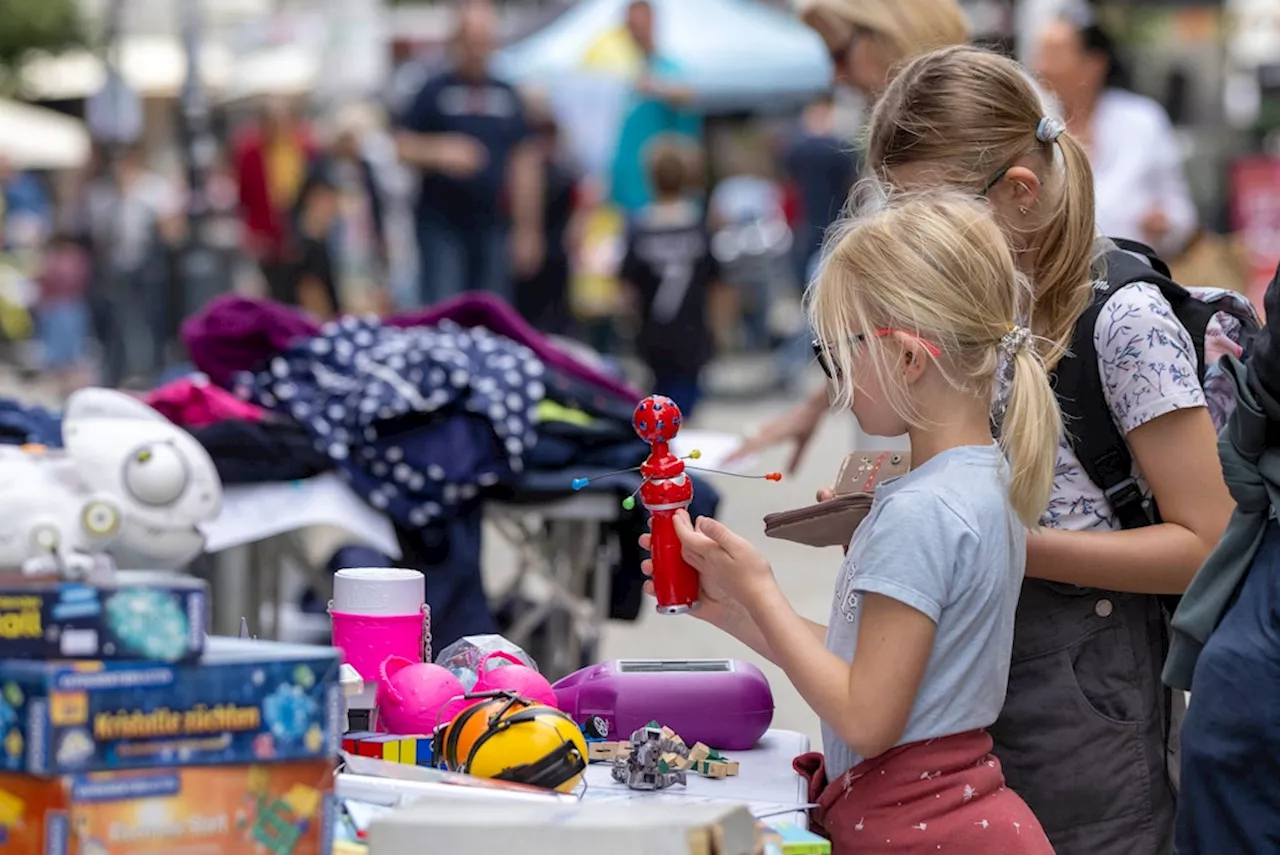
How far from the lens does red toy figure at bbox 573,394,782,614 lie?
91.2 inches

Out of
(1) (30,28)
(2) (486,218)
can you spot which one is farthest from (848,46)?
(1) (30,28)

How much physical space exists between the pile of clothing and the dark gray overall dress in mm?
1739

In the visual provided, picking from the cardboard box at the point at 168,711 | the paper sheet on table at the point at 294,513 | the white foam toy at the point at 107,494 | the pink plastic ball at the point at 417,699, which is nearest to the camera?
the cardboard box at the point at 168,711

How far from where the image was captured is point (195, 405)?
4.61 m

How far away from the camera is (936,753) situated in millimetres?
2246

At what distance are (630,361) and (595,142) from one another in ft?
7.83

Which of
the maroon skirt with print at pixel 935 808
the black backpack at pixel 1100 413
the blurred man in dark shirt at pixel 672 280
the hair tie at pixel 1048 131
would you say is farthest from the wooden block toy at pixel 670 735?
the blurred man in dark shirt at pixel 672 280

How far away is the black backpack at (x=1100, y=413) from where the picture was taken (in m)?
2.67

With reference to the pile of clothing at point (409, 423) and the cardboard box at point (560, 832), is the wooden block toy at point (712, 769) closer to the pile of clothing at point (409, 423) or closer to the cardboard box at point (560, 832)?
the cardboard box at point (560, 832)

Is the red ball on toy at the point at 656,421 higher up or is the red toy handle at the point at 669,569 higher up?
the red ball on toy at the point at 656,421

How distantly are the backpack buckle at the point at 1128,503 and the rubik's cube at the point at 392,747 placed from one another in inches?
40.8

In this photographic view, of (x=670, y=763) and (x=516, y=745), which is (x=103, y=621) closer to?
(x=516, y=745)

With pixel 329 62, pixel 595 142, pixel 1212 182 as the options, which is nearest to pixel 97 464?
pixel 595 142

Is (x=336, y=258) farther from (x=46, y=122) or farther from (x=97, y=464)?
(x=46, y=122)
